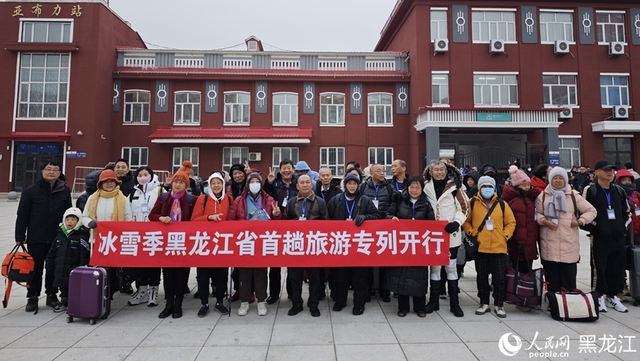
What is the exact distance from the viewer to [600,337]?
3365 mm

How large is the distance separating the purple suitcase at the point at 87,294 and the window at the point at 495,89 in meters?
18.3

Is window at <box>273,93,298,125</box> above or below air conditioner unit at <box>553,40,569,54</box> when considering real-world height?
below

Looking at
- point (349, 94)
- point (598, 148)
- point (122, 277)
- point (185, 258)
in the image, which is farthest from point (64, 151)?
point (598, 148)

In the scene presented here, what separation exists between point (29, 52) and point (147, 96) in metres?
5.88

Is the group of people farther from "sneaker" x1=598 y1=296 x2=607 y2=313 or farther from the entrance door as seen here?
the entrance door

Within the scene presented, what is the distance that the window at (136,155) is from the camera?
1832 cm

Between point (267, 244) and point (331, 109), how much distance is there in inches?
617

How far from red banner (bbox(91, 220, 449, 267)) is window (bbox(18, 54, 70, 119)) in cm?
1759

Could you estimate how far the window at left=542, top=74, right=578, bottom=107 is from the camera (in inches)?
705

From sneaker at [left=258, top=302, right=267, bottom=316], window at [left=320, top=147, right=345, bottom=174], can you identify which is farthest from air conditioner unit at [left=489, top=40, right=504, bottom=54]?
sneaker at [left=258, top=302, right=267, bottom=316]

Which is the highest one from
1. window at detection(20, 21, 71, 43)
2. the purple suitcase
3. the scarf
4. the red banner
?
window at detection(20, 21, 71, 43)

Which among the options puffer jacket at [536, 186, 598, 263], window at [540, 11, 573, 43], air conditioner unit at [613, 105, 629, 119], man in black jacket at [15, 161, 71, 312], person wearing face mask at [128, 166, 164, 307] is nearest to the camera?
puffer jacket at [536, 186, 598, 263]

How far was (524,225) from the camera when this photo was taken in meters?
4.02

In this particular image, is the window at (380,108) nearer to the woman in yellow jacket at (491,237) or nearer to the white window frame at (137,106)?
the white window frame at (137,106)
